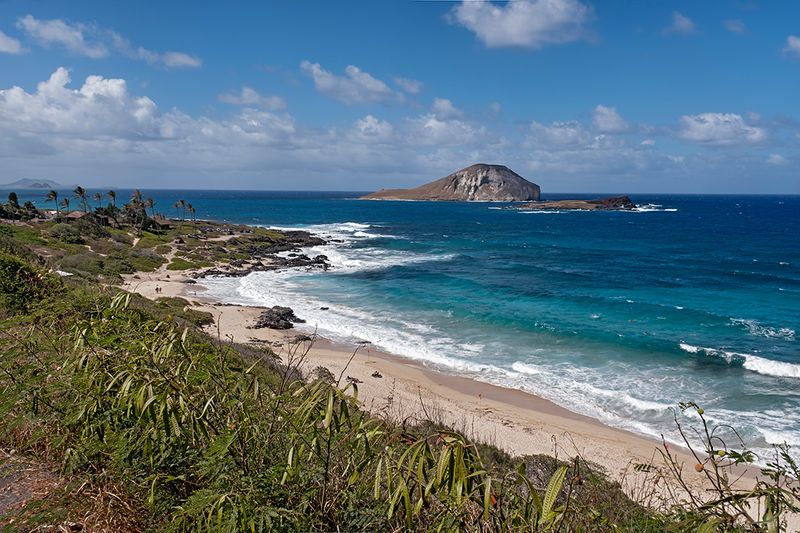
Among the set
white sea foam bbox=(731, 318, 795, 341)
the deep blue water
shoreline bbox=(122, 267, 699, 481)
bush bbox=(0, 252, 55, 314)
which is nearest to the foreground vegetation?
bush bbox=(0, 252, 55, 314)

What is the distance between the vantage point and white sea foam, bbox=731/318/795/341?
2820 cm

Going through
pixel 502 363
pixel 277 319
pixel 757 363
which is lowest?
pixel 502 363

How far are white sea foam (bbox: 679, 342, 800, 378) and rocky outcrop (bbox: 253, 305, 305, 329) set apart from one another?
21498 millimetres

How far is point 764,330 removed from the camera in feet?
96.3

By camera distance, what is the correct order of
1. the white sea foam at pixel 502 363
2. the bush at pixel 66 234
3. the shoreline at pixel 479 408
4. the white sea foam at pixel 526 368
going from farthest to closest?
the bush at pixel 66 234
the white sea foam at pixel 526 368
the white sea foam at pixel 502 363
the shoreline at pixel 479 408

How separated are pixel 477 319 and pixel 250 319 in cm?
1402

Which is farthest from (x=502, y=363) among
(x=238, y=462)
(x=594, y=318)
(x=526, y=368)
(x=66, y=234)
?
(x=66, y=234)

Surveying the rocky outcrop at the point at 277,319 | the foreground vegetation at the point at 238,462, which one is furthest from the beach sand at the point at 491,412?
the foreground vegetation at the point at 238,462

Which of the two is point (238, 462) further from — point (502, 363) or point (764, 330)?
point (764, 330)

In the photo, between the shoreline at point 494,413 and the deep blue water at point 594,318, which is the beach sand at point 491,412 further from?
the deep blue water at point 594,318

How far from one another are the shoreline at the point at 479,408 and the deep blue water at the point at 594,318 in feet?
3.64

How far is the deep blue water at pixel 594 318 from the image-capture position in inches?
821

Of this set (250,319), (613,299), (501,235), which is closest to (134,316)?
(250,319)

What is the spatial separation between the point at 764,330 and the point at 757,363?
7021 mm
